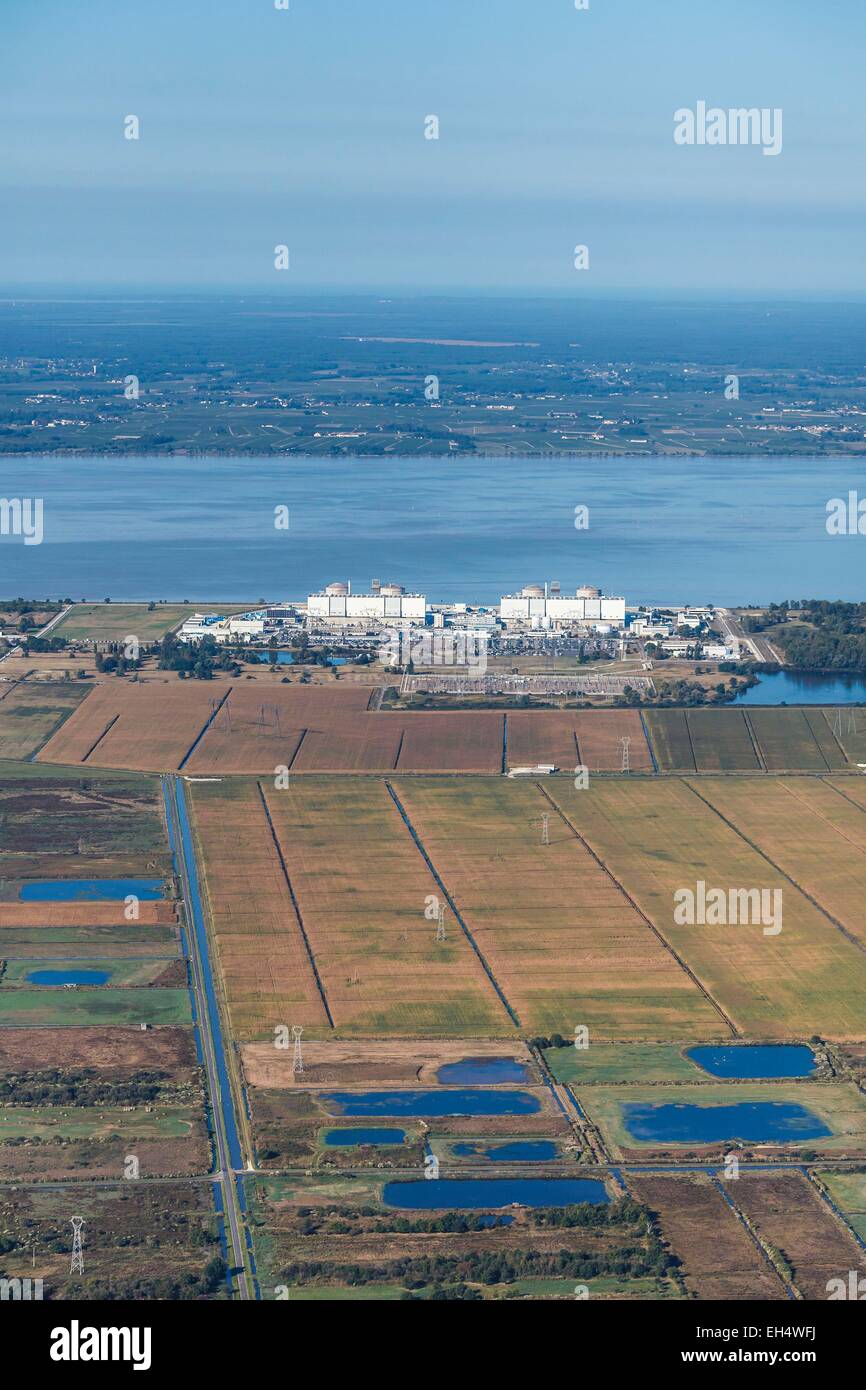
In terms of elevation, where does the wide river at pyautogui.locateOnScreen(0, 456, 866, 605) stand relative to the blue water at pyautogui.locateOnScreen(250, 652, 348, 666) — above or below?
above

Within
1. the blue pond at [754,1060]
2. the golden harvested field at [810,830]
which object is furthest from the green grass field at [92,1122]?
the golden harvested field at [810,830]

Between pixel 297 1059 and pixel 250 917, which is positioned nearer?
pixel 297 1059

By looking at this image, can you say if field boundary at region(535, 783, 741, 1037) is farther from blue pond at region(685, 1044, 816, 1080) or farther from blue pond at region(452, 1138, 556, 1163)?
blue pond at region(452, 1138, 556, 1163)

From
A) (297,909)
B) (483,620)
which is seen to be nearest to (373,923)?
(297,909)

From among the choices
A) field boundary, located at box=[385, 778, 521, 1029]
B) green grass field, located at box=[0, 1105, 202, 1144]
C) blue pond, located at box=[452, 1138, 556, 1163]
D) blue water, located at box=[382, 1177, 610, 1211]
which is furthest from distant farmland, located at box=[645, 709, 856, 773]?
blue water, located at box=[382, 1177, 610, 1211]

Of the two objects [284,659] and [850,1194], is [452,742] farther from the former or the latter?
[850,1194]
